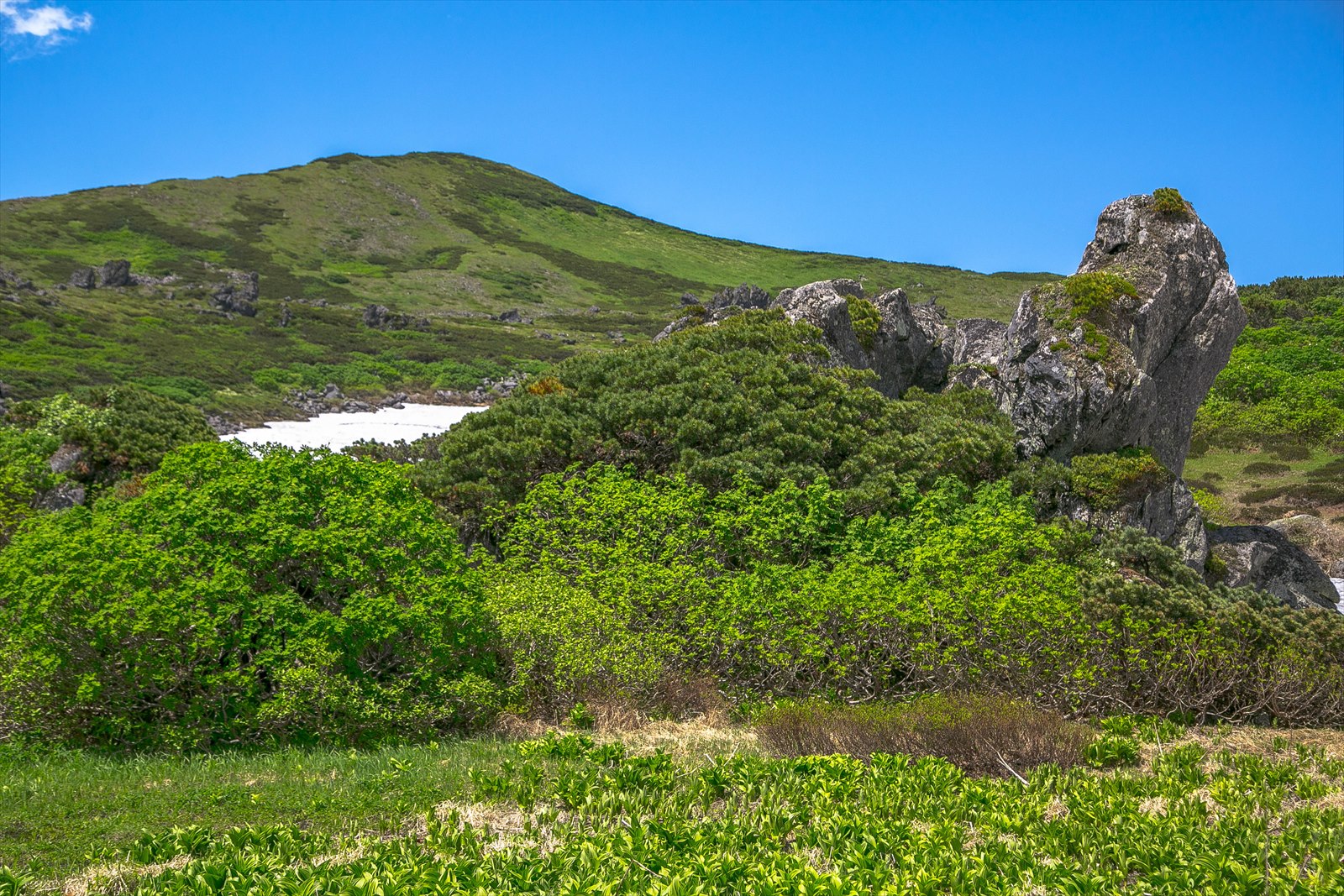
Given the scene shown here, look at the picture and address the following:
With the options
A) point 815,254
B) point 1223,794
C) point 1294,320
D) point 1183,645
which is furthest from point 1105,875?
point 815,254

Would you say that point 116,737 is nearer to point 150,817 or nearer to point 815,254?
point 150,817

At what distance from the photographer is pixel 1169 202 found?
68.9 ft

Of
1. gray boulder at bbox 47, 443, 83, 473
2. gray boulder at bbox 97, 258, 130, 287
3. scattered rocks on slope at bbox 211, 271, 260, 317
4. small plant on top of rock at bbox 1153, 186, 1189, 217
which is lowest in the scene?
gray boulder at bbox 47, 443, 83, 473

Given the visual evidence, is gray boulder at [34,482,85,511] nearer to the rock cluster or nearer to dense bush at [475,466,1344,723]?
dense bush at [475,466,1344,723]

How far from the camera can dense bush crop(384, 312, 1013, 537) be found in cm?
1542

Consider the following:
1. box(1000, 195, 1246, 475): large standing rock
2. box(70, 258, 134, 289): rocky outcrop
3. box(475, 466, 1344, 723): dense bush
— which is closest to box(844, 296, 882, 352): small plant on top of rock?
box(1000, 195, 1246, 475): large standing rock

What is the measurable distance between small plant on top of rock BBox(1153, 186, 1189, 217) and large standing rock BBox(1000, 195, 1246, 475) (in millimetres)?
70

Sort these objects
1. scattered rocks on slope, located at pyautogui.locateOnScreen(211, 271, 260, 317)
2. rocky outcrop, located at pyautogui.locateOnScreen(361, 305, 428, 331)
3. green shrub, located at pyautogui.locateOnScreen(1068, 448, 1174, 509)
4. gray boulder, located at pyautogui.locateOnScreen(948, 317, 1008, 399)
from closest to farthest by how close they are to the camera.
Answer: green shrub, located at pyautogui.locateOnScreen(1068, 448, 1174, 509), gray boulder, located at pyautogui.locateOnScreen(948, 317, 1008, 399), scattered rocks on slope, located at pyautogui.locateOnScreen(211, 271, 260, 317), rocky outcrop, located at pyautogui.locateOnScreen(361, 305, 428, 331)

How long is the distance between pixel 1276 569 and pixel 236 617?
62.6ft

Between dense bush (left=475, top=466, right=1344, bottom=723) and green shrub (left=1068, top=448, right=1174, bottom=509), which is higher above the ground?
green shrub (left=1068, top=448, right=1174, bottom=509)

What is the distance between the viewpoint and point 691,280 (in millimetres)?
160000

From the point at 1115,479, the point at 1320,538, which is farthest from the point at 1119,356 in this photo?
the point at 1320,538

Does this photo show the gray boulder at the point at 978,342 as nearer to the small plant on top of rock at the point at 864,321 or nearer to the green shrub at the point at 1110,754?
→ the small plant on top of rock at the point at 864,321

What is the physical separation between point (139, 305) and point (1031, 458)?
90.8 m
